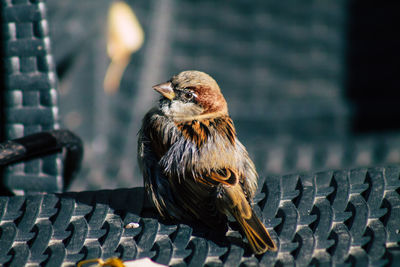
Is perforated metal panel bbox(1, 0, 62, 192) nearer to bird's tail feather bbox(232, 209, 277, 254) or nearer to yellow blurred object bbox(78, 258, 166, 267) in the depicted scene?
yellow blurred object bbox(78, 258, 166, 267)

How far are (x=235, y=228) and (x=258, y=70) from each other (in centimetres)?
154

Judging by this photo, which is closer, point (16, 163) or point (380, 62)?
point (16, 163)

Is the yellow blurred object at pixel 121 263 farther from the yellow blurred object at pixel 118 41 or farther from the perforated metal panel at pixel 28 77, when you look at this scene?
the yellow blurred object at pixel 118 41

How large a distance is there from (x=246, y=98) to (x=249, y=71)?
138 mm

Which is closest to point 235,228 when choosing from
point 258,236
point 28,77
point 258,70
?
point 258,236

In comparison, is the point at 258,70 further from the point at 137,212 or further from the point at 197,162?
the point at 137,212

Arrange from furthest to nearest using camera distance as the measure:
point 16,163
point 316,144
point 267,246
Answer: point 316,144 → point 16,163 → point 267,246

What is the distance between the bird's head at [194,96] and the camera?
156 cm

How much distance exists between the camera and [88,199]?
1.32m

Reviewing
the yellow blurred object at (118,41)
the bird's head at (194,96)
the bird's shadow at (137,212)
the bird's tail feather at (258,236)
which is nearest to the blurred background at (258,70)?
the yellow blurred object at (118,41)

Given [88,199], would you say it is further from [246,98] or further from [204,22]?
[204,22]

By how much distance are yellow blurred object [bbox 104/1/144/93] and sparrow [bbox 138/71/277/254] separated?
110cm

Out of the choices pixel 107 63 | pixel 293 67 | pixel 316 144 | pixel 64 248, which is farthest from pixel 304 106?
pixel 64 248

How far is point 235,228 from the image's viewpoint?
1238mm
